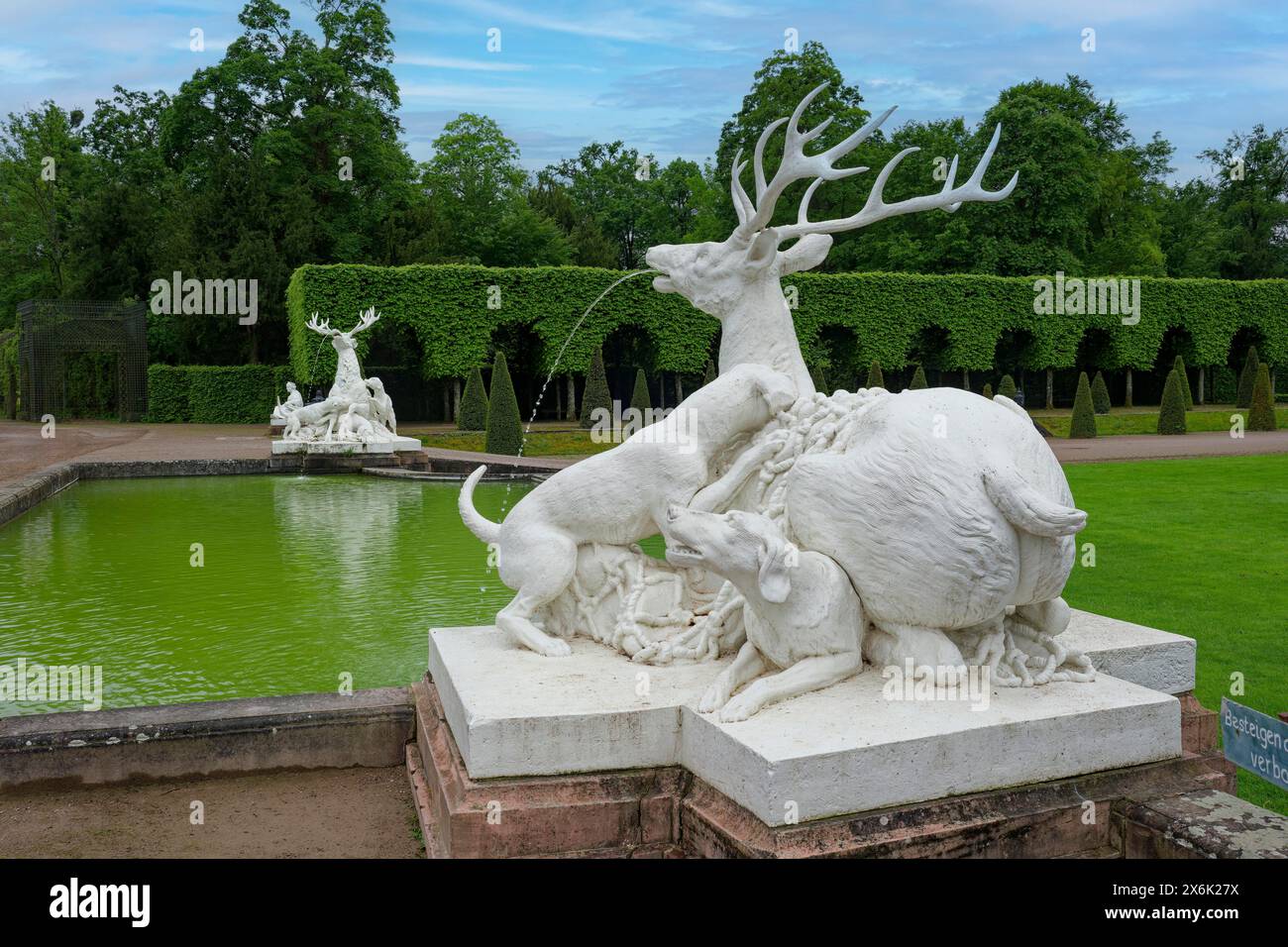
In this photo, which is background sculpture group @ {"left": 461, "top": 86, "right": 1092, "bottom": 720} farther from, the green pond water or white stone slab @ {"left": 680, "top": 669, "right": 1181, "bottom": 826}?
the green pond water

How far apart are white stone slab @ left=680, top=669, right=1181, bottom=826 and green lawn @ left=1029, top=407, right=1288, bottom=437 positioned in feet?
89.1

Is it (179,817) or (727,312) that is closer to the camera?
(179,817)

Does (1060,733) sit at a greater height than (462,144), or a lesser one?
lesser

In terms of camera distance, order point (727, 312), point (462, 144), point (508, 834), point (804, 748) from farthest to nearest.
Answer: point (462, 144) → point (727, 312) → point (508, 834) → point (804, 748)

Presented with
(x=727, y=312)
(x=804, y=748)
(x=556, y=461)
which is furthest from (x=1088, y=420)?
(x=804, y=748)

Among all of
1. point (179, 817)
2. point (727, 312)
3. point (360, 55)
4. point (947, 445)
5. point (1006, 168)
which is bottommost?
point (179, 817)

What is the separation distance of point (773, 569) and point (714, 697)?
0.45 metres

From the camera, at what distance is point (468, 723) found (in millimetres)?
3264

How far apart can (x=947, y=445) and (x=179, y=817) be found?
9.74 ft

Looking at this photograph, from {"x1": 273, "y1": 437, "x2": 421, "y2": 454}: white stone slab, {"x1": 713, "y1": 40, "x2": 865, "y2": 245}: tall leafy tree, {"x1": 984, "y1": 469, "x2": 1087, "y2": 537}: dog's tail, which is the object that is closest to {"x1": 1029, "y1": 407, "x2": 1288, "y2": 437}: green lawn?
{"x1": 713, "y1": 40, "x2": 865, "y2": 245}: tall leafy tree

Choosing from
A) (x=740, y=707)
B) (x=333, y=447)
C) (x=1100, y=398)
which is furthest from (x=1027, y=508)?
(x=1100, y=398)

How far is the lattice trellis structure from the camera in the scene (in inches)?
1260

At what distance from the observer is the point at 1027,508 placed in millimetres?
3178
